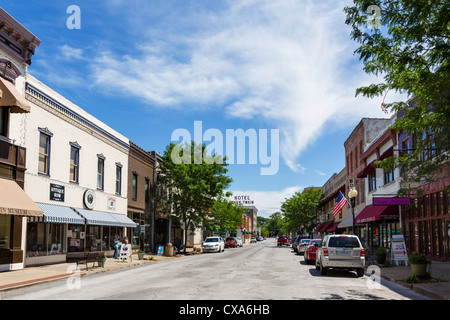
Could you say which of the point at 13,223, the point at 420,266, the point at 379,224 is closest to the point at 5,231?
the point at 13,223

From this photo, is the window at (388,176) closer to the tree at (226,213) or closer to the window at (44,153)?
the window at (44,153)

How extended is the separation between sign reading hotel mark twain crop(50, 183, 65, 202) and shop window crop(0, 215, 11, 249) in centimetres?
386

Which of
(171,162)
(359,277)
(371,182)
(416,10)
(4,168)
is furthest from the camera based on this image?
(171,162)

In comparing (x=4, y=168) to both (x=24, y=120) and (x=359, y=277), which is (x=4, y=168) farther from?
(x=359, y=277)

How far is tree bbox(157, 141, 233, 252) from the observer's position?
4144 centimetres

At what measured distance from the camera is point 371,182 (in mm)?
39656

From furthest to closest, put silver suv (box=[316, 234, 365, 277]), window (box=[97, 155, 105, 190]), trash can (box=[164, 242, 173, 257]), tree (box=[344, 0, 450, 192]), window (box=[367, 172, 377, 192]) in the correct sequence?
1. window (box=[367, 172, 377, 192])
2. trash can (box=[164, 242, 173, 257])
3. window (box=[97, 155, 105, 190])
4. silver suv (box=[316, 234, 365, 277])
5. tree (box=[344, 0, 450, 192])

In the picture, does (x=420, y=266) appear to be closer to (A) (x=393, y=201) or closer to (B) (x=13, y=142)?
(A) (x=393, y=201)

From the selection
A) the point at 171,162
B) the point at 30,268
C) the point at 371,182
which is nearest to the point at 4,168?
the point at 30,268

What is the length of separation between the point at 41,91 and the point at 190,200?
72.6ft

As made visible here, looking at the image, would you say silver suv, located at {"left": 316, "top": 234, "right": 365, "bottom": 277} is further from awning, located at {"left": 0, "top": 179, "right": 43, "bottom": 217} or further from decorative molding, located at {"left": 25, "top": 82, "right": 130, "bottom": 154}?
decorative molding, located at {"left": 25, "top": 82, "right": 130, "bottom": 154}

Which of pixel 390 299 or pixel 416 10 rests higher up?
pixel 416 10

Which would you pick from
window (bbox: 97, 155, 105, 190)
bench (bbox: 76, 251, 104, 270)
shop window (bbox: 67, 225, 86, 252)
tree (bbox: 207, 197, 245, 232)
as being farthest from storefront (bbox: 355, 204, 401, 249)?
tree (bbox: 207, 197, 245, 232)

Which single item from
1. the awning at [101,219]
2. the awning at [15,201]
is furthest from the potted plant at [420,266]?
the awning at [101,219]
